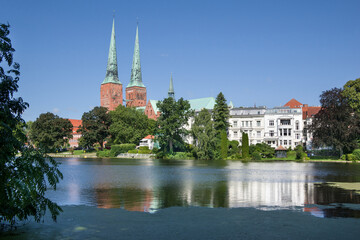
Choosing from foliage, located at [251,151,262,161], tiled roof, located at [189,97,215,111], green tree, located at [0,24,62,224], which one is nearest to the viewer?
green tree, located at [0,24,62,224]

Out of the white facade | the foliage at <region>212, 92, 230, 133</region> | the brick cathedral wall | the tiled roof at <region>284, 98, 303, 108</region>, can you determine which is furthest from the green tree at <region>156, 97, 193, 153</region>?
the brick cathedral wall

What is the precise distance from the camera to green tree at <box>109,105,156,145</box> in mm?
109688

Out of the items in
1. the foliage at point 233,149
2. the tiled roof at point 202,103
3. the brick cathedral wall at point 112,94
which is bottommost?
the foliage at point 233,149

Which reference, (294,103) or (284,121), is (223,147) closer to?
(284,121)

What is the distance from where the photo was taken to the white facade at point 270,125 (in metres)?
98.9

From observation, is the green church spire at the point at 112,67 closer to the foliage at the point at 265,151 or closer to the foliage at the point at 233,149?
the foliage at the point at 233,149

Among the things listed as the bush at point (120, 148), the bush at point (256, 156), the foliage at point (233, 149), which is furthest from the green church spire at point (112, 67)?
the bush at point (256, 156)

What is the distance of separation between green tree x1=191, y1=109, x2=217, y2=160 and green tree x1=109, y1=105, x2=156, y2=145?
23873 mm

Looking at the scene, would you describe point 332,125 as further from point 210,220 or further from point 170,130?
point 210,220

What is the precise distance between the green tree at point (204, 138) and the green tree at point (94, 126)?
128ft

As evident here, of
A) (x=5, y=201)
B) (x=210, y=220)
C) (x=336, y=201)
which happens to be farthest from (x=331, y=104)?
(x=5, y=201)

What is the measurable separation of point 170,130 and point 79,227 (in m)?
77.0

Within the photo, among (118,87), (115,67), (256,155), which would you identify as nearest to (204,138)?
(256,155)

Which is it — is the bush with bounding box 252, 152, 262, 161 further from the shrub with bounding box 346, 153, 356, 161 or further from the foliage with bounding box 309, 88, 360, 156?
the shrub with bounding box 346, 153, 356, 161
